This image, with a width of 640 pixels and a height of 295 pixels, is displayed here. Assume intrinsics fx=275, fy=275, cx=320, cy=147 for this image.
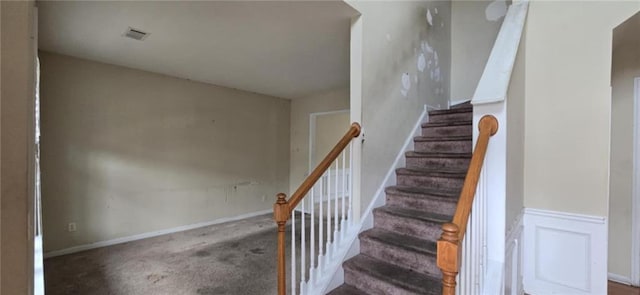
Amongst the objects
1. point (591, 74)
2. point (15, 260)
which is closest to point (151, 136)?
point (15, 260)

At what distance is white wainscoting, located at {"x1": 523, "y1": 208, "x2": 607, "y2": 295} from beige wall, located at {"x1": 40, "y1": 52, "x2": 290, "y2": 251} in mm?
4132

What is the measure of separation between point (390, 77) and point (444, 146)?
2.96 feet

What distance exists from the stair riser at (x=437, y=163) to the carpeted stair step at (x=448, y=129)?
40 centimetres

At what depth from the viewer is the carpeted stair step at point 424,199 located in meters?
2.18

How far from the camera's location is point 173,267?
112 inches

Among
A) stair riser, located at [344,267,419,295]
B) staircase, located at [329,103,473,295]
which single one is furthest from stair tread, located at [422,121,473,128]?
stair riser, located at [344,267,419,295]

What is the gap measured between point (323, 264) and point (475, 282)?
104cm

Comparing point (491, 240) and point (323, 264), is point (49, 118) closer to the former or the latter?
point (323, 264)

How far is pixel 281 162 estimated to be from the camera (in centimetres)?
561

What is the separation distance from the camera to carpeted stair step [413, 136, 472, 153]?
266cm

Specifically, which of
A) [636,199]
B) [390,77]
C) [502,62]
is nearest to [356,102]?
[390,77]

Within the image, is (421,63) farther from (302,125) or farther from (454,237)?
(302,125)

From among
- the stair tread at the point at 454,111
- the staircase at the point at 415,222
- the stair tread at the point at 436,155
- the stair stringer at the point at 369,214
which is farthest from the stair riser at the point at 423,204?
the stair tread at the point at 454,111

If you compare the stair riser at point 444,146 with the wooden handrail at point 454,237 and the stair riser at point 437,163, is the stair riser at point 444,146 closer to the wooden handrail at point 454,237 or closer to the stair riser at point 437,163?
the stair riser at point 437,163
